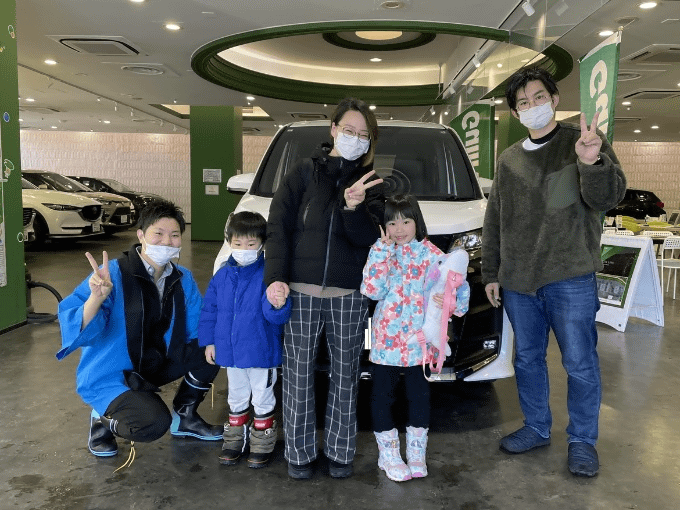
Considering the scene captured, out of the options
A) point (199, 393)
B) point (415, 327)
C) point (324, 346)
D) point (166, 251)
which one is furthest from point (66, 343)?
point (415, 327)

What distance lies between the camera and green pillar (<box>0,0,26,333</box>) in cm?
436

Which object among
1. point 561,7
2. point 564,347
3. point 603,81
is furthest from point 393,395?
point 561,7

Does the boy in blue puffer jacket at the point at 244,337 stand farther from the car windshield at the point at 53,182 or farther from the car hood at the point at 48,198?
the car windshield at the point at 53,182

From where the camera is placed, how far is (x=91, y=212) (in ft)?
31.2

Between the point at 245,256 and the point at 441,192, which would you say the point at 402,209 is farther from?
the point at 441,192

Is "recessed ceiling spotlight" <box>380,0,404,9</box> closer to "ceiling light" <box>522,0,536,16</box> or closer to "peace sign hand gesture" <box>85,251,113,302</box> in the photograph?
"ceiling light" <box>522,0,536,16</box>

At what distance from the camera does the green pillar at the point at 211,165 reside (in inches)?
497

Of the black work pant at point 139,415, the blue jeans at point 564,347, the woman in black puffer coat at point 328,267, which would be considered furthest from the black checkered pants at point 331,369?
the blue jeans at point 564,347

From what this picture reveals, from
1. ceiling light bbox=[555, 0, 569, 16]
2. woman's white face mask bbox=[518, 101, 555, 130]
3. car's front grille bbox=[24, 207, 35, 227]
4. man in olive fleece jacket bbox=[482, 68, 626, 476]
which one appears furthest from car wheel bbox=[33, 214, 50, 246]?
woman's white face mask bbox=[518, 101, 555, 130]

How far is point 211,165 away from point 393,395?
11186 millimetres

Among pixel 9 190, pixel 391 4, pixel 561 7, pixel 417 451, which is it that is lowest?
pixel 417 451

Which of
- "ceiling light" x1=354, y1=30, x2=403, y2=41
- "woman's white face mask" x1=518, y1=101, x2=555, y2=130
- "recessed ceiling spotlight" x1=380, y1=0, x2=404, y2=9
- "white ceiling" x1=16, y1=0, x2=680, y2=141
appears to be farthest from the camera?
"ceiling light" x1=354, y1=30, x2=403, y2=41

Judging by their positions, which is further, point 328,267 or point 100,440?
point 100,440

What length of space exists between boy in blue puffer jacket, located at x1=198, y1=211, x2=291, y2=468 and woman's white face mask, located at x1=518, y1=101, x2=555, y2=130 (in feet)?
3.72
